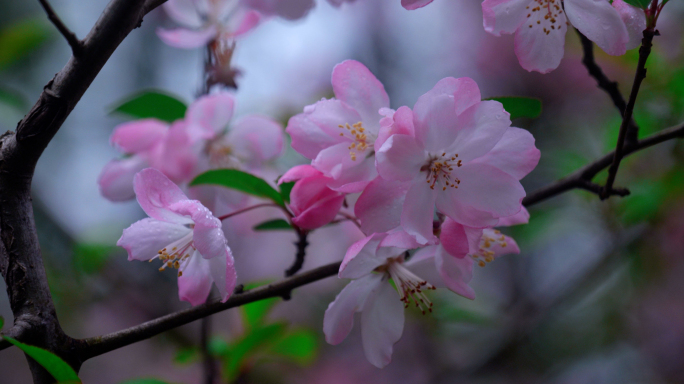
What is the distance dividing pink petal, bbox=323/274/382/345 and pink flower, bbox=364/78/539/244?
15 cm

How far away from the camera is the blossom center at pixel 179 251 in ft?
2.26

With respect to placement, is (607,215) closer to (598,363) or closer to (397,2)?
(598,363)

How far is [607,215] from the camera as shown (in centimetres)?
157

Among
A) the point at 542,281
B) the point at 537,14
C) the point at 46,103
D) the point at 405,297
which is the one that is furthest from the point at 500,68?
the point at 46,103

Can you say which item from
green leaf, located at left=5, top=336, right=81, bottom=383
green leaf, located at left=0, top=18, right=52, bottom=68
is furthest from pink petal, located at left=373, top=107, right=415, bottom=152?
green leaf, located at left=0, top=18, right=52, bottom=68

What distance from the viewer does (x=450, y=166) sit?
62cm

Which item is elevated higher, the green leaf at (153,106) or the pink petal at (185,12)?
the pink petal at (185,12)

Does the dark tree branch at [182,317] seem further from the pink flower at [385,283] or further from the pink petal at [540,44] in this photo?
the pink petal at [540,44]

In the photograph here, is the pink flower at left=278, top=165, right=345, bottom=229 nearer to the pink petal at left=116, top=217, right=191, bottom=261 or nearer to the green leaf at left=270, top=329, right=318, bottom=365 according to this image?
the pink petal at left=116, top=217, right=191, bottom=261

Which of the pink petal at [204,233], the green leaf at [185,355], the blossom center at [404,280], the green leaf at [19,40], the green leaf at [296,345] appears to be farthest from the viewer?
the green leaf at [19,40]

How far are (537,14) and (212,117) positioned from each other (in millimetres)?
648

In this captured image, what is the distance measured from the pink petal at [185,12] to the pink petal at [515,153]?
91 cm

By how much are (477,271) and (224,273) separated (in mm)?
1990

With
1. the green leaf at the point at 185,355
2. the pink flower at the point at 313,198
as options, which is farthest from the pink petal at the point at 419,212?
the green leaf at the point at 185,355
